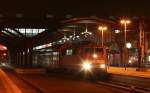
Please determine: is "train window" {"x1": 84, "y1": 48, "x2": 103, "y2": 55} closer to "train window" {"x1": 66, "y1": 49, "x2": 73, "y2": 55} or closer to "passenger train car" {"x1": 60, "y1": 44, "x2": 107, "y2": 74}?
"passenger train car" {"x1": 60, "y1": 44, "x2": 107, "y2": 74}

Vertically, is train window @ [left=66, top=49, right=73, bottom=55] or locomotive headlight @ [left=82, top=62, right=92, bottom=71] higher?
train window @ [left=66, top=49, right=73, bottom=55]

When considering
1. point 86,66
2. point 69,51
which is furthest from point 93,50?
point 69,51

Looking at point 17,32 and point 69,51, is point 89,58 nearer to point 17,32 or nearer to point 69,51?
point 69,51

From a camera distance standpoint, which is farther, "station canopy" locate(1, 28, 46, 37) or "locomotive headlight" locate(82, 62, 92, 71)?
"station canopy" locate(1, 28, 46, 37)

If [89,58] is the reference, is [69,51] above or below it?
above

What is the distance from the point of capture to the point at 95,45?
45.4 metres

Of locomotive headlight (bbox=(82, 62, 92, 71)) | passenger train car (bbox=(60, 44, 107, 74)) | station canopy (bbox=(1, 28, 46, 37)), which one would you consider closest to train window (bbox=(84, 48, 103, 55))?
passenger train car (bbox=(60, 44, 107, 74))

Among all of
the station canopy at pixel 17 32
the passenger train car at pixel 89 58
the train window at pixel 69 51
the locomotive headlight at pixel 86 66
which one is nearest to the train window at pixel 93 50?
the passenger train car at pixel 89 58

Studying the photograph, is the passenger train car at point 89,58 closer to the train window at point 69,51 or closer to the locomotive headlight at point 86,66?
the locomotive headlight at point 86,66

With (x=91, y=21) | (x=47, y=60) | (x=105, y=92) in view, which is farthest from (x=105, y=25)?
(x=105, y=92)

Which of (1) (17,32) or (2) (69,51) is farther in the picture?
(1) (17,32)

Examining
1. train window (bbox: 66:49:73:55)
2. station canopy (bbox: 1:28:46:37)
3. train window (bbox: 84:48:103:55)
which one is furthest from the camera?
station canopy (bbox: 1:28:46:37)

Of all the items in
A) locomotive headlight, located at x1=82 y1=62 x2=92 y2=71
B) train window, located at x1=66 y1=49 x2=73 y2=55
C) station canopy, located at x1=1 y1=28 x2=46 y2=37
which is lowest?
locomotive headlight, located at x1=82 y1=62 x2=92 y2=71

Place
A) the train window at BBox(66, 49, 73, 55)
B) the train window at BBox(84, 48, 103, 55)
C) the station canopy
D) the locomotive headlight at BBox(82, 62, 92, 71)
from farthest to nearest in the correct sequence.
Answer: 1. the station canopy
2. the train window at BBox(66, 49, 73, 55)
3. the train window at BBox(84, 48, 103, 55)
4. the locomotive headlight at BBox(82, 62, 92, 71)
